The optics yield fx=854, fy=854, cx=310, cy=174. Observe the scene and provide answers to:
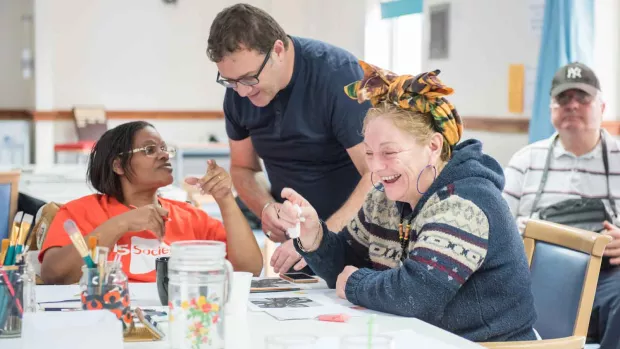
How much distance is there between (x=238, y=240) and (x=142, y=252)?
0.30 m

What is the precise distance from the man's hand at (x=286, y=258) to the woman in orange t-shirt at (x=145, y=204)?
259 millimetres

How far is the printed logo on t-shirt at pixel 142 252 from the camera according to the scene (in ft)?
7.91

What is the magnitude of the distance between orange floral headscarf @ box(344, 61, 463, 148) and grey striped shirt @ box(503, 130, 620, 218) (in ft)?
6.53

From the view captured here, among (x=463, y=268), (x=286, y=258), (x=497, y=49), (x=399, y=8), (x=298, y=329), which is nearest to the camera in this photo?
(x=298, y=329)

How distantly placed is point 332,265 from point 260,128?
34.9 inches

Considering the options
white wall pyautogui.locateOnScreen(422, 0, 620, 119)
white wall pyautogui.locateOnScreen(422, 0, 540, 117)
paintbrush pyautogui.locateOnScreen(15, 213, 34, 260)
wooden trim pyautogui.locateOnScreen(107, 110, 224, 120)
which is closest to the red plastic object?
paintbrush pyautogui.locateOnScreen(15, 213, 34, 260)

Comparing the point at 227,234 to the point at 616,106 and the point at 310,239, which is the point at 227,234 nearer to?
the point at 310,239

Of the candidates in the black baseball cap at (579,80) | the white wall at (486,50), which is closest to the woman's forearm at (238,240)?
the black baseball cap at (579,80)

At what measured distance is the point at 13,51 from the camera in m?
9.44

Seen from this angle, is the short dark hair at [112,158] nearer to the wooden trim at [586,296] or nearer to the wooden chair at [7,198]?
the wooden trim at [586,296]

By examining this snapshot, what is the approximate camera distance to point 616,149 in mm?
3854

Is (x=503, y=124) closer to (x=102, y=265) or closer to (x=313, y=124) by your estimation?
(x=313, y=124)

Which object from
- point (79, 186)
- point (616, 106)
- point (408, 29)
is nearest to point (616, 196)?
point (616, 106)

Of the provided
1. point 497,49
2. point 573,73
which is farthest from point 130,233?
point 497,49
